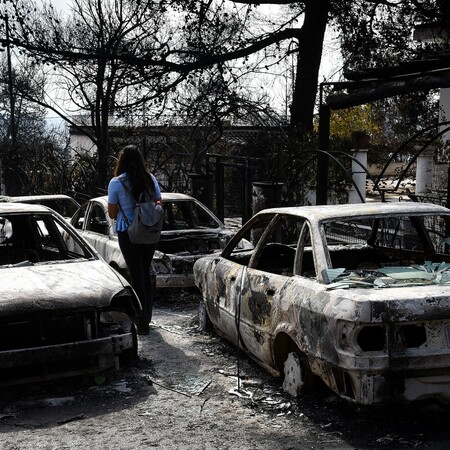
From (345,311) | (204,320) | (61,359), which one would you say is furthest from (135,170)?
(345,311)

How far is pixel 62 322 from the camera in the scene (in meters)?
6.37

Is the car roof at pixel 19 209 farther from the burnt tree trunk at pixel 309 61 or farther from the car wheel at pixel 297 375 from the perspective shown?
the burnt tree trunk at pixel 309 61

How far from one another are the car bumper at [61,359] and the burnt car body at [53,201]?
6.32 m

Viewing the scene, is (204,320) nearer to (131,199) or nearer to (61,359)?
(131,199)

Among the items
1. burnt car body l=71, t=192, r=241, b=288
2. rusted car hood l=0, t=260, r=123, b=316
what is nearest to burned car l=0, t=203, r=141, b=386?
rusted car hood l=0, t=260, r=123, b=316

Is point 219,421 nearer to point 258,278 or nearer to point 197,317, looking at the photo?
point 258,278

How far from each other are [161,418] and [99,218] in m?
6.36

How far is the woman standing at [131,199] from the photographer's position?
26.8 ft

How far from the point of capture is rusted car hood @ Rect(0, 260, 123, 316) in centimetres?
627

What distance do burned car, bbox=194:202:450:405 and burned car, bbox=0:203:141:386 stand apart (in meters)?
1.04

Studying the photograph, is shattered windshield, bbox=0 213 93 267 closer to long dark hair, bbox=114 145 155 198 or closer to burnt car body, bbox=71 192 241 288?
long dark hair, bbox=114 145 155 198

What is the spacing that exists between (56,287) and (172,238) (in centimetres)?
439

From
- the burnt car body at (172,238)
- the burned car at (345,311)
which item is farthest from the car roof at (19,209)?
the burnt car body at (172,238)

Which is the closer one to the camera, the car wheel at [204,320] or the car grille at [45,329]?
the car grille at [45,329]
